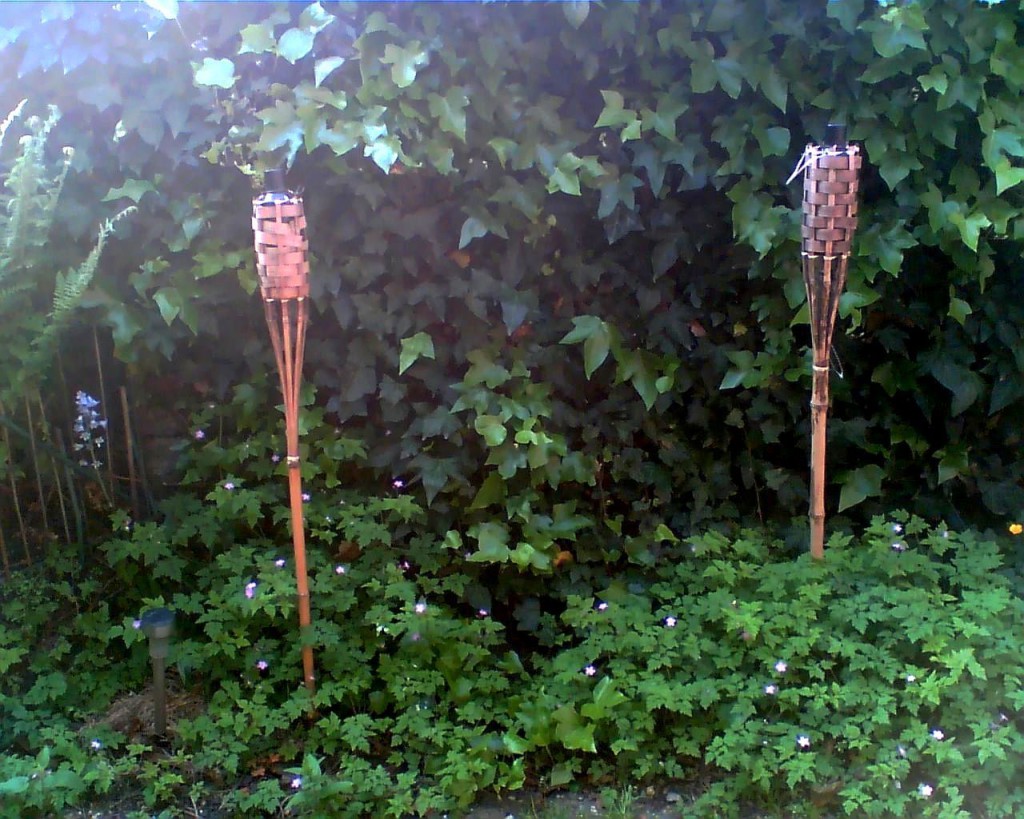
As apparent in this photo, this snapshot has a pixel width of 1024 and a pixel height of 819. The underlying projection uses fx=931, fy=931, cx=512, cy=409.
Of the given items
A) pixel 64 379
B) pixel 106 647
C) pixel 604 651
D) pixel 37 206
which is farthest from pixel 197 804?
pixel 37 206

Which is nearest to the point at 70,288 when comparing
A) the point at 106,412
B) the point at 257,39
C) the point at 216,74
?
the point at 106,412

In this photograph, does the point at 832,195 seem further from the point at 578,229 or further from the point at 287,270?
the point at 287,270


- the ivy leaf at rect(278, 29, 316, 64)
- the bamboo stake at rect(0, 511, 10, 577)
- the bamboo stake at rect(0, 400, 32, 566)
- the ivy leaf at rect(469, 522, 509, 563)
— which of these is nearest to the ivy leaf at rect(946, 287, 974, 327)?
the ivy leaf at rect(469, 522, 509, 563)

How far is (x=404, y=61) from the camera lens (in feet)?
8.82

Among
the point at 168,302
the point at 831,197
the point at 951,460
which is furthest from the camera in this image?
the point at 951,460

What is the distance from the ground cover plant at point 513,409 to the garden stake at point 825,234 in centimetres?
32

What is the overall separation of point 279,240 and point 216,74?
607mm

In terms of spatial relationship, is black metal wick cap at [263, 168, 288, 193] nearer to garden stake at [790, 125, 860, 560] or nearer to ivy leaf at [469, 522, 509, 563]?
ivy leaf at [469, 522, 509, 563]

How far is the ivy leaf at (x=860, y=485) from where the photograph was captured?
332 cm

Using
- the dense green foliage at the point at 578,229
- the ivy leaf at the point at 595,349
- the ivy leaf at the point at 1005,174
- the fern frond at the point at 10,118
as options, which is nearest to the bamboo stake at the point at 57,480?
the dense green foliage at the point at 578,229

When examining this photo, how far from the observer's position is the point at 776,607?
8.89 ft

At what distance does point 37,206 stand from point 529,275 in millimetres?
1564

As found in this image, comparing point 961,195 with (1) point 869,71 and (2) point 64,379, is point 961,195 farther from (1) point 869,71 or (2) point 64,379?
(2) point 64,379

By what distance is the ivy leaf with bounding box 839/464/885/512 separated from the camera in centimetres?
332
